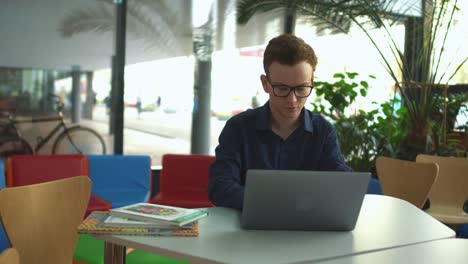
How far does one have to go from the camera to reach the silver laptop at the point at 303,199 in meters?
1.70

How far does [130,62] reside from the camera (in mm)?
5883

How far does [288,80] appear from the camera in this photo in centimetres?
207

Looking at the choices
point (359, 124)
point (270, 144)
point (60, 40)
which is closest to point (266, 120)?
point (270, 144)

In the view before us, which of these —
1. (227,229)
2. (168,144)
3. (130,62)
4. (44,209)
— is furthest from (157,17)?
(227,229)

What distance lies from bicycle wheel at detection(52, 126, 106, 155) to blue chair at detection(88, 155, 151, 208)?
38.2 inches

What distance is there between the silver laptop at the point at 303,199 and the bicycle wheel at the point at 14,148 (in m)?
4.24

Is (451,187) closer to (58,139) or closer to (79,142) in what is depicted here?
(79,142)

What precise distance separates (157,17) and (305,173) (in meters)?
4.66

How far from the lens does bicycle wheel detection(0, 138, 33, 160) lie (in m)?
5.36

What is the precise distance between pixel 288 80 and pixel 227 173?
0.48 m

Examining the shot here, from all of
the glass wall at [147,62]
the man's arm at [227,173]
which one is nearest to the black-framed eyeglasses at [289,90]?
the man's arm at [227,173]

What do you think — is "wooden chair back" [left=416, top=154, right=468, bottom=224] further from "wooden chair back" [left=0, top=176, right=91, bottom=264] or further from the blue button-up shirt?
"wooden chair back" [left=0, top=176, right=91, bottom=264]

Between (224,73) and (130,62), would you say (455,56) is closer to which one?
(224,73)

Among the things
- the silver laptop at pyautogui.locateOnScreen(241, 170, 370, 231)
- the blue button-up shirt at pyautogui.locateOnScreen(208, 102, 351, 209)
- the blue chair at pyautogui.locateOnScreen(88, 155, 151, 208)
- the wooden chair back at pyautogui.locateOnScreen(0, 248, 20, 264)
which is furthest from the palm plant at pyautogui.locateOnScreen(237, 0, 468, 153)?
the wooden chair back at pyautogui.locateOnScreen(0, 248, 20, 264)
